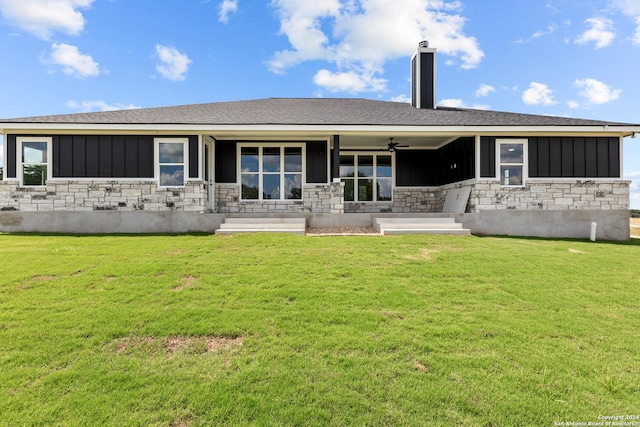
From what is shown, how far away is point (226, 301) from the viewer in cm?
409

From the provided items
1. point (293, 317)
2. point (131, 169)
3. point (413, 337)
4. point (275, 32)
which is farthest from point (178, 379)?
point (275, 32)

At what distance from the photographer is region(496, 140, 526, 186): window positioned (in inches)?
432

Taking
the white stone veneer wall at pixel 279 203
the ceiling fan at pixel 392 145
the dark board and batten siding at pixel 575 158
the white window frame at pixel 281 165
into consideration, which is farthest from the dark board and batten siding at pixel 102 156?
the dark board and batten siding at pixel 575 158

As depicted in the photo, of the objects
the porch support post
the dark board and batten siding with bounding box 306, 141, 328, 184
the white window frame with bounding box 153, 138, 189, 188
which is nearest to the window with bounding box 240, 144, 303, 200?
the dark board and batten siding with bounding box 306, 141, 328, 184

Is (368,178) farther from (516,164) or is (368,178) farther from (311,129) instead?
(516,164)

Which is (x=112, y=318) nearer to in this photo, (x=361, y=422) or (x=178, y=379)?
(x=178, y=379)

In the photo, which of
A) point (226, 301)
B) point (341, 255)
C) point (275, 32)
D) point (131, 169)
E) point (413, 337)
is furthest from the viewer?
point (275, 32)

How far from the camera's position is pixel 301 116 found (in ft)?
39.1

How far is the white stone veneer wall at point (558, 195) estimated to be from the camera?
35.4 feet

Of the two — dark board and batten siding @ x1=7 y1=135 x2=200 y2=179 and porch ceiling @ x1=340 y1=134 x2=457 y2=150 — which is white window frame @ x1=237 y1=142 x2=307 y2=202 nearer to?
porch ceiling @ x1=340 y1=134 x2=457 y2=150

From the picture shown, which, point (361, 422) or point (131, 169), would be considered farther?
point (131, 169)

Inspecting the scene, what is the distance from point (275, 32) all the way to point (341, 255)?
14.5 metres

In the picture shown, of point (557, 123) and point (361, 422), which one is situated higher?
point (557, 123)

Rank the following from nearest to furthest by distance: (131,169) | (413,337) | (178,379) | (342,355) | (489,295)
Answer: (178,379) < (342,355) < (413,337) < (489,295) < (131,169)
